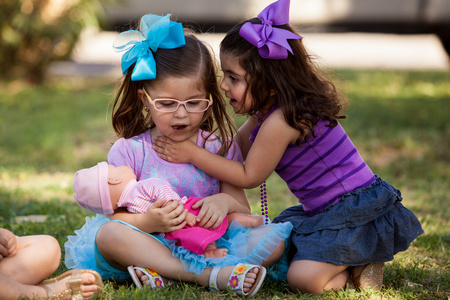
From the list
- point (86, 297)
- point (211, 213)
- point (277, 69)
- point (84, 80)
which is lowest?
point (84, 80)

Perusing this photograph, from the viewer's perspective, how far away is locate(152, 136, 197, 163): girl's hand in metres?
2.80

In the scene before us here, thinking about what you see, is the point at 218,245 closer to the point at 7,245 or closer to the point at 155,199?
the point at 155,199

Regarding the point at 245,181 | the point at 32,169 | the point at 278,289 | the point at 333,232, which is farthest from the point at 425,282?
the point at 32,169

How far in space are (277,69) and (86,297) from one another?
4.50ft

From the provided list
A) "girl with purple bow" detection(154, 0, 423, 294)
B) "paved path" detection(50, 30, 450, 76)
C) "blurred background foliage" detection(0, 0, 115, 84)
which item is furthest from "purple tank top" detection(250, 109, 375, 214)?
"paved path" detection(50, 30, 450, 76)

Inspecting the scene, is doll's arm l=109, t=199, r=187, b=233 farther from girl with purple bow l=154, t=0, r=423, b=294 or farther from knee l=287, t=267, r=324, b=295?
knee l=287, t=267, r=324, b=295

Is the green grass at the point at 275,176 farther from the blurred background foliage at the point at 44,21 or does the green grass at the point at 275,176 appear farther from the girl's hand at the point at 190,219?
the blurred background foliage at the point at 44,21

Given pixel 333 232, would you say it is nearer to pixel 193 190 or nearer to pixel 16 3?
pixel 193 190

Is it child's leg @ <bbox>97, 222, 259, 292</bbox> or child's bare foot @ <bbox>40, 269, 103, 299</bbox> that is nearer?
child's bare foot @ <bbox>40, 269, 103, 299</bbox>

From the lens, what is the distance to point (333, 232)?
270 cm

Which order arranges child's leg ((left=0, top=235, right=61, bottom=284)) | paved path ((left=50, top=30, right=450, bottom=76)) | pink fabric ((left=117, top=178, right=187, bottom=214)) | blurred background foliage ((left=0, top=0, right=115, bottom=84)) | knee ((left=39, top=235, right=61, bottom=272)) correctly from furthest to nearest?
paved path ((left=50, top=30, right=450, bottom=76))
blurred background foliage ((left=0, top=0, right=115, bottom=84))
pink fabric ((left=117, top=178, right=187, bottom=214))
knee ((left=39, top=235, right=61, bottom=272))
child's leg ((left=0, top=235, right=61, bottom=284))

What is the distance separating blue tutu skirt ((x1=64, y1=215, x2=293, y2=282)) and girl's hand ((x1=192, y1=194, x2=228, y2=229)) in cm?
14

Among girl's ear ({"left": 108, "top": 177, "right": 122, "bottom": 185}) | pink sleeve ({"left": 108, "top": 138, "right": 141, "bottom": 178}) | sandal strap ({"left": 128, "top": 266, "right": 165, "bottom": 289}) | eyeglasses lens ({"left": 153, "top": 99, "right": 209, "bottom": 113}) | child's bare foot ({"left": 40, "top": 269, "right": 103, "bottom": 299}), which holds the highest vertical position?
eyeglasses lens ({"left": 153, "top": 99, "right": 209, "bottom": 113})

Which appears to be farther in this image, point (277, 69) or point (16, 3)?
point (16, 3)
